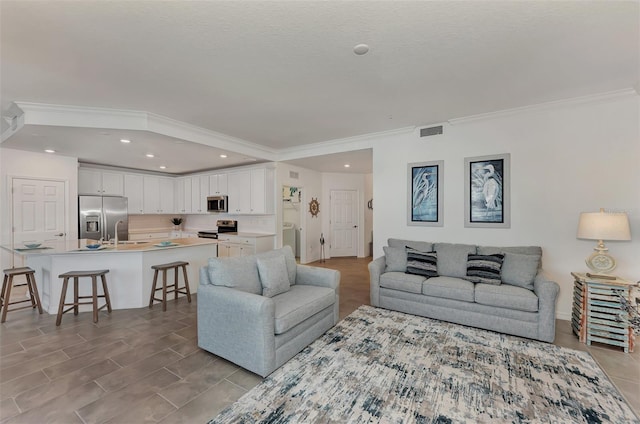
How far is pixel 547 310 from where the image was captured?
2.78 m

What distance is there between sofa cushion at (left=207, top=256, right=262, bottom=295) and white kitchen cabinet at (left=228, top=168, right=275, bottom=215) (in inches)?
132

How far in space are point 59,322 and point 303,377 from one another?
126 inches

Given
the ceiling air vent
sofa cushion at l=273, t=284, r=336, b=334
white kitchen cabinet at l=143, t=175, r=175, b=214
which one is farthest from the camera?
white kitchen cabinet at l=143, t=175, r=175, b=214

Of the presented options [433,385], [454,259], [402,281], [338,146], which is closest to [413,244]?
[454,259]

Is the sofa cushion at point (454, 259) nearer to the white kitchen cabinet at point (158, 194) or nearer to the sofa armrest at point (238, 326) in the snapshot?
the sofa armrest at point (238, 326)

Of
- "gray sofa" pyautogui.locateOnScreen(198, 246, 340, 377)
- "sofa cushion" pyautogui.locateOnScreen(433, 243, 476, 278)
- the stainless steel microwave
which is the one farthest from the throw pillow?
the stainless steel microwave

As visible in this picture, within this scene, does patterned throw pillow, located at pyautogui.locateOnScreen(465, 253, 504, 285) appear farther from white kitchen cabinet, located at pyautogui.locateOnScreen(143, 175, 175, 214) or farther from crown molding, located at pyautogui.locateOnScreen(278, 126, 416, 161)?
white kitchen cabinet, located at pyautogui.locateOnScreen(143, 175, 175, 214)

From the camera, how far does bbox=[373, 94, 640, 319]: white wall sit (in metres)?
3.13

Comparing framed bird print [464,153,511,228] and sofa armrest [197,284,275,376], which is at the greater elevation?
framed bird print [464,153,511,228]

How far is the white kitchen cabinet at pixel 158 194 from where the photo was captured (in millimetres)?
7254

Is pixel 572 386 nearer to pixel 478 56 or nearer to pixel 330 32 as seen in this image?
pixel 478 56

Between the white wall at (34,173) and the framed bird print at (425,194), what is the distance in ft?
21.6

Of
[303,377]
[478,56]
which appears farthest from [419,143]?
[303,377]

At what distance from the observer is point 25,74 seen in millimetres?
2613
